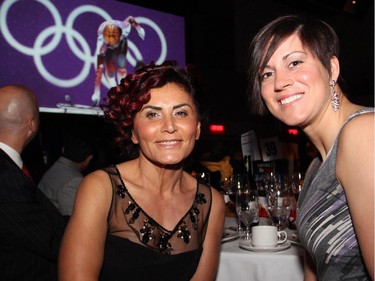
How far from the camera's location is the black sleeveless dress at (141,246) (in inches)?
70.7

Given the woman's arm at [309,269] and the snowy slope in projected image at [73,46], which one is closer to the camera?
the woman's arm at [309,269]

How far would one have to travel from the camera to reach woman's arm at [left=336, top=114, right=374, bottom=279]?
1089mm

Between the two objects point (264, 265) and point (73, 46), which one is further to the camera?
point (73, 46)

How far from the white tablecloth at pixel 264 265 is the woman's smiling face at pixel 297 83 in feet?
2.68

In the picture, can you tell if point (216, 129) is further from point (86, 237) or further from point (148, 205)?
point (86, 237)

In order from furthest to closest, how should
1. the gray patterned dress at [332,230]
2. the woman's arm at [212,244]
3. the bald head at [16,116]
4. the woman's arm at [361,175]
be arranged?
1. the bald head at [16,116]
2. the woman's arm at [212,244]
3. the gray patterned dress at [332,230]
4. the woman's arm at [361,175]

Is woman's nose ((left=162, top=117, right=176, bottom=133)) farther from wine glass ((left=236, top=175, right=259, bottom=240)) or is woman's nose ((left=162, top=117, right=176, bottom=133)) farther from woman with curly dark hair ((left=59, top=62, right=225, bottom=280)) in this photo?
wine glass ((left=236, top=175, right=259, bottom=240))

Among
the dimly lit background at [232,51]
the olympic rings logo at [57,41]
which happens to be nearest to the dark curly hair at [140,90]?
the olympic rings logo at [57,41]

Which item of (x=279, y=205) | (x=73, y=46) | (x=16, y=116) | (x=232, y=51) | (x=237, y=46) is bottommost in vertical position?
(x=279, y=205)

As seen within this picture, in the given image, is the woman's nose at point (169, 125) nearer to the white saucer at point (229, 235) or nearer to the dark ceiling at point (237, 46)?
the white saucer at point (229, 235)

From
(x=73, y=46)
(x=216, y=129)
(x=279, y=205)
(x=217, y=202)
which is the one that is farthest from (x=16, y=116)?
(x=216, y=129)

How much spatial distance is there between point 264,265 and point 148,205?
647 mm

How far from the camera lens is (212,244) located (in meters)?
2.01

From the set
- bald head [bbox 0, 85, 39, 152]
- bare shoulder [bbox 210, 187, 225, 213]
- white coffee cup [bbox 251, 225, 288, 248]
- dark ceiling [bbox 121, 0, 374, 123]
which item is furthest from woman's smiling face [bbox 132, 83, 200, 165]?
dark ceiling [bbox 121, 0, 374, 123]
